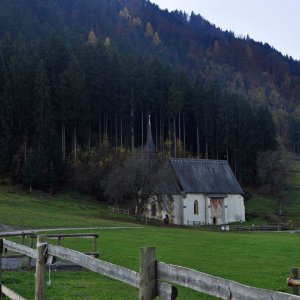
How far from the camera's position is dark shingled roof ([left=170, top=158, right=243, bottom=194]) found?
8256 cm

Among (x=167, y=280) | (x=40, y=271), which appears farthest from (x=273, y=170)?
(x=167, y=280)

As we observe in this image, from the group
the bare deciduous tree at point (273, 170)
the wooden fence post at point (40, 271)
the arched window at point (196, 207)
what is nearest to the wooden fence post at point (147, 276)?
the wooden fence post at point (40, 271)

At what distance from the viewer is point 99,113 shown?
3868 inches

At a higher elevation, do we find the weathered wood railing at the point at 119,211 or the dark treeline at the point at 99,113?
the dark treeline at the point at 99,113

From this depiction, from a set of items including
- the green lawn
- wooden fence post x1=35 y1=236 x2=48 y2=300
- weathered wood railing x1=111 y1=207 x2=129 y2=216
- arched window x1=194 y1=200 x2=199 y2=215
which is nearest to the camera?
wooden fence post x1=35 y1=236 x2=48 y2=300

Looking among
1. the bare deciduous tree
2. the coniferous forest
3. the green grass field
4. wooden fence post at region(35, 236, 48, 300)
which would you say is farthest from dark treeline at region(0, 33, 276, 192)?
wooden fence post at region(35, 236, 48, 300)

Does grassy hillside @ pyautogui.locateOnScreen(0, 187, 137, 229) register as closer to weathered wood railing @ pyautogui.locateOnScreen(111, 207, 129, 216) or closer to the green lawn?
weathered wood railing @ pyautogui.locateOnScreen(111, 207, 129, 216)

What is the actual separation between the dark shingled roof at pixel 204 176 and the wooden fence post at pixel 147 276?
74.5m

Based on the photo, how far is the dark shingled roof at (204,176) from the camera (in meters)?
82.6

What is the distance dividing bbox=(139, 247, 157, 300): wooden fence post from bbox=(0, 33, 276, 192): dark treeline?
7405 centimetres

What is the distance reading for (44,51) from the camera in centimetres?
9856

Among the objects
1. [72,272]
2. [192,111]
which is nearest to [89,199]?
[192,111]

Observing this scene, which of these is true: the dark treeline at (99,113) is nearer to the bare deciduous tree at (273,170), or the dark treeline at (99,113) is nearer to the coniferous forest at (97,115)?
the coniferous forest at (97,115)

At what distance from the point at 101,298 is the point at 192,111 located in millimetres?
97491
